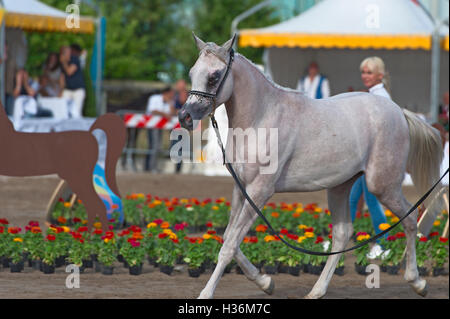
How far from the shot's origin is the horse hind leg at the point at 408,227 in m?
7.59

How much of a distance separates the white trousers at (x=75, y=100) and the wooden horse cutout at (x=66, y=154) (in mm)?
8879

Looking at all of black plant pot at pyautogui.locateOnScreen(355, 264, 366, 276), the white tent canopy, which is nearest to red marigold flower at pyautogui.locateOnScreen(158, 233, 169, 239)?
black plant pot at pyautogui.locateOnScreen(355, 264, 366, 276)

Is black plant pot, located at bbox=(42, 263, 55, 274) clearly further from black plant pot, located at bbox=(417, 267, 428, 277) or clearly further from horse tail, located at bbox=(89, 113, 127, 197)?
black plant pot, located at bbox=(417, 267, 428, 277)

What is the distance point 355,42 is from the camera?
714 inches

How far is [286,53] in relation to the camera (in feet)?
68.7

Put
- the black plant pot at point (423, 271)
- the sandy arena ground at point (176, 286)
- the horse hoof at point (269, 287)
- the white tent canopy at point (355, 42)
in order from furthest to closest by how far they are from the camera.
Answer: the white tent canopy at point (355, 42)
the black plant pot at point (423, 271)
the sandy arena ground at point (176, 286)
the horse hoof at point (269, 287)

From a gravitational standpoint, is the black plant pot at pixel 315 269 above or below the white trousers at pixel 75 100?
below

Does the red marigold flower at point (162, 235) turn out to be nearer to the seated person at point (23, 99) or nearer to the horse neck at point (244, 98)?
the horse neck at point (244, 98)

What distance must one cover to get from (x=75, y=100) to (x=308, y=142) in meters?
12.9

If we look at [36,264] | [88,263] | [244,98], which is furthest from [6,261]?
[244,98]

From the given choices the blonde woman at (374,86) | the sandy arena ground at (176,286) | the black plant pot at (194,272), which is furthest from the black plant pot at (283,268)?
the blonde woman at (374,86)

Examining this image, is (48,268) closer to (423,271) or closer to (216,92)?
(216,92)

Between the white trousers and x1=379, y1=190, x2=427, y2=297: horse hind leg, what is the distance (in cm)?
1215

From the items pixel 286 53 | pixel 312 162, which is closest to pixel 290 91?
→ pixel 312 162
